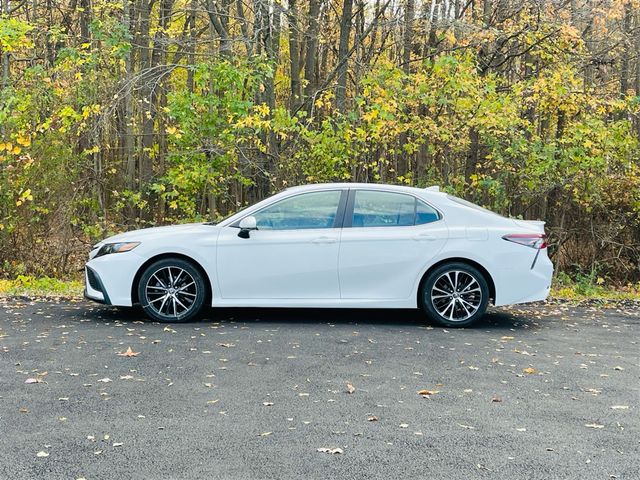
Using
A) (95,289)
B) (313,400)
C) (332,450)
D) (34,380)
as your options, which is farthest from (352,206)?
(332,450)

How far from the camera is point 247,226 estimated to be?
27.4 feet

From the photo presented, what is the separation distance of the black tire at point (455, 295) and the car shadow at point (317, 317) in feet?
0.63

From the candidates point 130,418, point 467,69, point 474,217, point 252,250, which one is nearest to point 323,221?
point 252,250

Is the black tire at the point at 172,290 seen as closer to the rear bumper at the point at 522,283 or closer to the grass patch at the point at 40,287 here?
the grass patch at the point at 40,287

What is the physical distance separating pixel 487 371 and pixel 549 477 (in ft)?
7.83

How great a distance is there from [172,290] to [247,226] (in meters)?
1.11

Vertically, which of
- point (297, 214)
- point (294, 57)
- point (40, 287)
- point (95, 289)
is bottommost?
point (40, 287)

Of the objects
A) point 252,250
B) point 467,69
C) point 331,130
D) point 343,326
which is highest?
point 467,69

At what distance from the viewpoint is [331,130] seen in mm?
12969

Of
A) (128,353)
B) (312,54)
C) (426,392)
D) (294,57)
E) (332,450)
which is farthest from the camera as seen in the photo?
(294,57)

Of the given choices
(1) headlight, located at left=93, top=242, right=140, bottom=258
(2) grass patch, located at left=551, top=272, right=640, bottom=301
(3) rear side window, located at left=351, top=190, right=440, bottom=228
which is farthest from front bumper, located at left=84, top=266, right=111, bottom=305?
(2) grass patch, located at left=551, top=272, right=640, bottom=301

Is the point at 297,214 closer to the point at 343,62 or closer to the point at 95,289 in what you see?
the point at 95,289

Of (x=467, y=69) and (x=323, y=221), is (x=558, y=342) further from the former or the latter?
(x=467, y=69)

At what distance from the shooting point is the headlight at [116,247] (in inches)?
333
